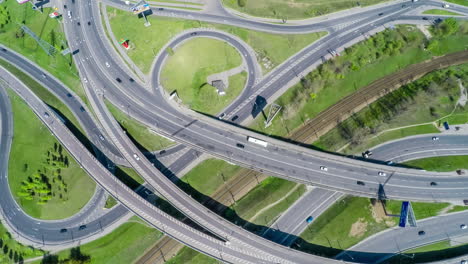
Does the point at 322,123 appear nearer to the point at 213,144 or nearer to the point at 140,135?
the point at 213,144

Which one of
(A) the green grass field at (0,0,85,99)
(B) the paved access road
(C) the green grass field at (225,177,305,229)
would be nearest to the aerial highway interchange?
(B) the paved access road

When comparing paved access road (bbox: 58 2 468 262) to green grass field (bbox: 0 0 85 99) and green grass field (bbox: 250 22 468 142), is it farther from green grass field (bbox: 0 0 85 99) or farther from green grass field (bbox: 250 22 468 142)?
green grass field (bbox: 250 22 468 142)

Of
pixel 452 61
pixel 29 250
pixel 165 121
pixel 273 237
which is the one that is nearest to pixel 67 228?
pixel 29 250

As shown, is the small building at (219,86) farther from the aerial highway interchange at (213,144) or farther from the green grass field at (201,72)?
the aerial highway interchange at (213,144)

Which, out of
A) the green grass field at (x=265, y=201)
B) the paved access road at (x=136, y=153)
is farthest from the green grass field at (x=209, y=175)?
the green grass field at (x=265, y=201)

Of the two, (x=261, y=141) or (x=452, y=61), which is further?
(x=452, y=61)

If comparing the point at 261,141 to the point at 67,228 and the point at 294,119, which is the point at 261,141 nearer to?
the point at 294,119

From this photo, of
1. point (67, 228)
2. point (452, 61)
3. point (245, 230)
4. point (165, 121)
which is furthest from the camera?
point (452, 61)

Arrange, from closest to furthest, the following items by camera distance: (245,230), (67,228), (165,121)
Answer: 1. (245,230)
2. (67,228)
3. (165,121)
